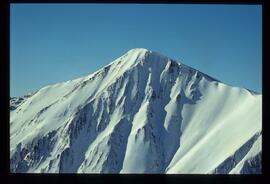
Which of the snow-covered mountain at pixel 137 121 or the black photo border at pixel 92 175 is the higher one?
the snow-covered mountain at pixel 137 121

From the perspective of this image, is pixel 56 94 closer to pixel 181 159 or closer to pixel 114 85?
pixel 114 85

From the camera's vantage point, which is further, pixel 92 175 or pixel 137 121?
A: pixel 137 121

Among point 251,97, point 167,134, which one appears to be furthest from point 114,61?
→ point 251,97

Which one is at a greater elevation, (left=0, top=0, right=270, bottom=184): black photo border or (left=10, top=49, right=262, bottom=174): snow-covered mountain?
(left=10, top=49, right=262, bottom=174): snow-covered mountain

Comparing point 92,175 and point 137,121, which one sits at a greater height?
point 137,121

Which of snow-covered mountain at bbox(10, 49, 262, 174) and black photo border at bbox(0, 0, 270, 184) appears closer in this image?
black photo border at bbox(0, 0, 270, 184)

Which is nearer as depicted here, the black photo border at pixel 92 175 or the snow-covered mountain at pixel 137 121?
the black photo border at pixel 92 175
